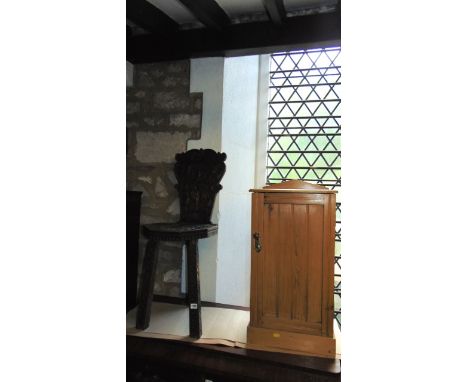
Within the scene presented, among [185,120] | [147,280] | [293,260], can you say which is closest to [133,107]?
[185,120]

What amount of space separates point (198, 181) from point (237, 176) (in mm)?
398

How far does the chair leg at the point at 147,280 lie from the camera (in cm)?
190

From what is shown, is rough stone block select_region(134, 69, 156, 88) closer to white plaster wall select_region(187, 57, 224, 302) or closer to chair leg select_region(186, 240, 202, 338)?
white plaster wall select_region(187, 57, 224, 302)

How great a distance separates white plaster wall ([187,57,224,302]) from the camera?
2.45 metres

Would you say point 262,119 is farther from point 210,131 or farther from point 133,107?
point 133,107

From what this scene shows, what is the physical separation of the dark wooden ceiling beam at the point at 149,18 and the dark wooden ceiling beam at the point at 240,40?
0.07 meters

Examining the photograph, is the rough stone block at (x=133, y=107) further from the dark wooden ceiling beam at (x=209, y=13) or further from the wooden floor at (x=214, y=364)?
the wooden floor at (x=214, y=364)

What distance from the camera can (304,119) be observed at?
2.90m

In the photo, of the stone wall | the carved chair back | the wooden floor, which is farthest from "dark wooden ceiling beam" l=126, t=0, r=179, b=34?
the wooden floor

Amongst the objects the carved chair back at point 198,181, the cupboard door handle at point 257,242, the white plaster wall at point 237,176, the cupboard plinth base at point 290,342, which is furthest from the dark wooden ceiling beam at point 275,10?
the cupboard plinth base at point 290,342

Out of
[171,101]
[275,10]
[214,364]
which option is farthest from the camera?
[171,101]

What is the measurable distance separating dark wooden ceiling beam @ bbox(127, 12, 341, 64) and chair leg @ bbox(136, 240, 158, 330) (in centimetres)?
158
